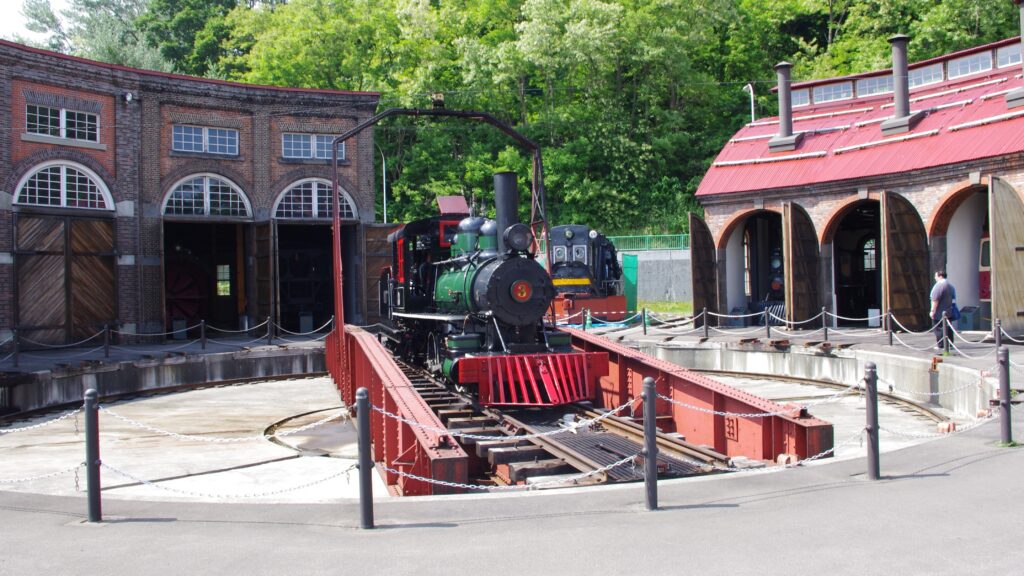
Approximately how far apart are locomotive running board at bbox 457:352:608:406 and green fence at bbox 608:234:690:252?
23.8 meters

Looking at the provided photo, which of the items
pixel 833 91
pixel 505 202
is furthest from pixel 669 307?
pixel 505 202

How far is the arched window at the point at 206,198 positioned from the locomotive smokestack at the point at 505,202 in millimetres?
16336

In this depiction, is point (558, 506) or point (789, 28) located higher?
point (789, 28)

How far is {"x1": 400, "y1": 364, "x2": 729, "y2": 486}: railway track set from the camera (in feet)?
28.1

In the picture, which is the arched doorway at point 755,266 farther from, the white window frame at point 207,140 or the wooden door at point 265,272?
the white window frame at point 207,140

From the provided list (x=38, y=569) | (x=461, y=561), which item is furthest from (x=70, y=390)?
(x=461, y=561)

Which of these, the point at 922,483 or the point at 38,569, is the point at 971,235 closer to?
the point at 922,483

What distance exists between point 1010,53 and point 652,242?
1618cm

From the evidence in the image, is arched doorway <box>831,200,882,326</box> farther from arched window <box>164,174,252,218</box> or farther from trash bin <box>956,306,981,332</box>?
arched window <box>164,174,252,218</box>

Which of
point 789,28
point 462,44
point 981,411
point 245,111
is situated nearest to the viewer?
point 981,411

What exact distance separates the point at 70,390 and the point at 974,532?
17446 millimetres

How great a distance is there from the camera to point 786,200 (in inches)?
936

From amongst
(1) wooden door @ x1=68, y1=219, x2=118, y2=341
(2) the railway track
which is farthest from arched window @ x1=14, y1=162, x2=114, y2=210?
(2) the railway track

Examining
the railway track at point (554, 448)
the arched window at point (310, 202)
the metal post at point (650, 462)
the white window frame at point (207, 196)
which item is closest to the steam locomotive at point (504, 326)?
the railway track at point (554, 448)
